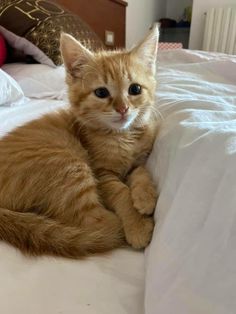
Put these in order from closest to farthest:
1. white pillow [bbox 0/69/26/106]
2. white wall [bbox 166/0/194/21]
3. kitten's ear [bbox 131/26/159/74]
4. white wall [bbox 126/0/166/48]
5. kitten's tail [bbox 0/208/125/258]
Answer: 1. kitten's tail [bbox 0/208/125/258]
2. kitten's ear [bbox 131/26/159/74]
3. white pillow [bbox 0/69/26/106]
4. white wall [bbox 126/0/166/48]
5. white wall [bbox 166/0/194/21]

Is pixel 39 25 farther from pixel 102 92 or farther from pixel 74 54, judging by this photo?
pixel 102 92

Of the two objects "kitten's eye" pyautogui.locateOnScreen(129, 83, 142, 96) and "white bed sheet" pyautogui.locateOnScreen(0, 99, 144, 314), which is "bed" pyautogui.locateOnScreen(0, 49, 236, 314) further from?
"kitten's eye" pyautogui.locateOnScreen(129, 83, 142, 96)

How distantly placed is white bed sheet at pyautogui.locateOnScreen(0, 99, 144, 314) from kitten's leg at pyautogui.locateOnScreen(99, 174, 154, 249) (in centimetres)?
3

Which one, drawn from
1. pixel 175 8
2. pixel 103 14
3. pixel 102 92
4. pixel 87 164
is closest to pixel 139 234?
pixel 87 164

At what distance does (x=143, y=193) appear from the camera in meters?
0.69

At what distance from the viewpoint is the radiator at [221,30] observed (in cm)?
285

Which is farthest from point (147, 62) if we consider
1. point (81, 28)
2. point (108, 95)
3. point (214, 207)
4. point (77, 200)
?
point (81, 28)

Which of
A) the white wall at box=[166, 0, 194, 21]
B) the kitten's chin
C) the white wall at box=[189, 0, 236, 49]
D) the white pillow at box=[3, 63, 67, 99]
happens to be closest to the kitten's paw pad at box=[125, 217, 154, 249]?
the kitten's chin

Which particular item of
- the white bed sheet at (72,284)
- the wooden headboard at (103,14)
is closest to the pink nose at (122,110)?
the white bed sheet at (72,284)

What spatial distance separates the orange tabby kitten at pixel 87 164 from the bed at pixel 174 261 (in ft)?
0.13

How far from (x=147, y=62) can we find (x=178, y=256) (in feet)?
2.24

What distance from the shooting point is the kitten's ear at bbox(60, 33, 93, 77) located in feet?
2.91

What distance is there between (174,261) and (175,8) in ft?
12.5

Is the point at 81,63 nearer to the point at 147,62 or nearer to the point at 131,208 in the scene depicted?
the point at 147,62
